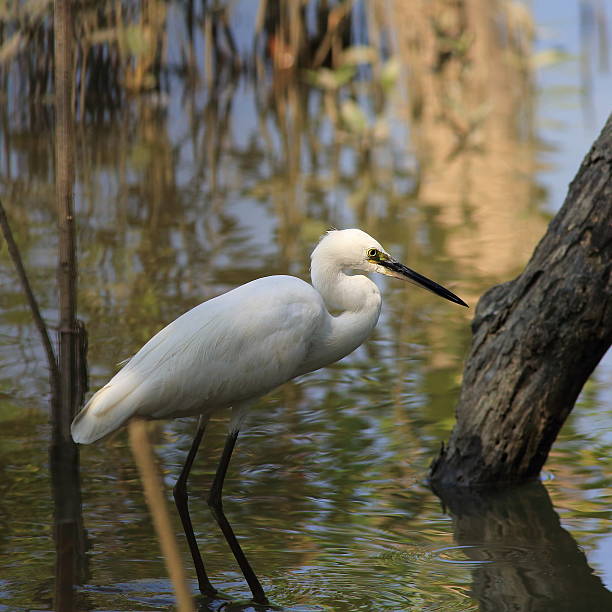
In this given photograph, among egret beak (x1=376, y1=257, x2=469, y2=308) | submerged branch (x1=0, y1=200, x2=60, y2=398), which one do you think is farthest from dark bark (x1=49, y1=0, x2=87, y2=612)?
egret beak (x1=376, y1=257, x2=469, y2=308)

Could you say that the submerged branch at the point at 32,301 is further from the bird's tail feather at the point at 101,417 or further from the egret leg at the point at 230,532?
the egret leg at the point at 230,532

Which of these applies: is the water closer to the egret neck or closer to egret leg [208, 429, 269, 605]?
egret leg [208, 429, 269, 605]

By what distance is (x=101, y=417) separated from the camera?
382 cm

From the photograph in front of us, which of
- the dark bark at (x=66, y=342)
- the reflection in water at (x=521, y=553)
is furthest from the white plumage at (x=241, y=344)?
the reflection in water at (x=521, y=553)

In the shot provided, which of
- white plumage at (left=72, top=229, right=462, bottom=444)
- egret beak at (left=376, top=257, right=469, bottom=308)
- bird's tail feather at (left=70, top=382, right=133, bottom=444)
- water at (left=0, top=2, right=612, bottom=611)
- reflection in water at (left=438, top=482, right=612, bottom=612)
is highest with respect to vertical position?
egret beak at (left=376, top=257, right=469, bottom=308)

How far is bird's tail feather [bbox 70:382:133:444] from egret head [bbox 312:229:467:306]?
2.92 feet

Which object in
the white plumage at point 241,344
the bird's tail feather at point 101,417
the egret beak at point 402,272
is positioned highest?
the egret beak at point 402,272

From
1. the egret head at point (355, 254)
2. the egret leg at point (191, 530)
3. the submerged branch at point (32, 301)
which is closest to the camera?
the egret leg at point (191, 530)

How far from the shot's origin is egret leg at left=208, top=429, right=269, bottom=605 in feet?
12.6

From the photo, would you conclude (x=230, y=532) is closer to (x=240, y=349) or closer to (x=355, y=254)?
(x=240, y=349)

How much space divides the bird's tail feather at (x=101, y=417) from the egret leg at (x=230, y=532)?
1.56ft

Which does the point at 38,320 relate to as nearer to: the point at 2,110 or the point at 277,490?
the point at 277,490

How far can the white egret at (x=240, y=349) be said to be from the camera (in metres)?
3.90

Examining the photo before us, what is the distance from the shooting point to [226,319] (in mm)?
4043
